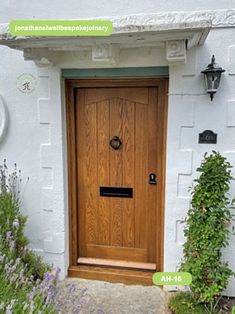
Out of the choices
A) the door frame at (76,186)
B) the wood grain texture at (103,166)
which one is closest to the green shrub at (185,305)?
the door frame at (76,186)

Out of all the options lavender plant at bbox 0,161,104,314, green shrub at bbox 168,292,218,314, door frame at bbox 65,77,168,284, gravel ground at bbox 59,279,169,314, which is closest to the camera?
lavender plant at bbox 0,161,104,314

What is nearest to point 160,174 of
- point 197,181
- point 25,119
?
point 197,181

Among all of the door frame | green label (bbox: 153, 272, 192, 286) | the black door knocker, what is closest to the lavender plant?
the door frame

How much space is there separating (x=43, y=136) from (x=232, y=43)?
210 centimetres

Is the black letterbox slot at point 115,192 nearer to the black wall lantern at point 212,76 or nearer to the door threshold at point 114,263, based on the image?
the door threshold at point 114,263

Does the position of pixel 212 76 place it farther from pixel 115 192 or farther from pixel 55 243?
pixel 55 243

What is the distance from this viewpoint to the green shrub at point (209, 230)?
2.53 meters

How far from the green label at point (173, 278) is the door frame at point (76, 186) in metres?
0.32

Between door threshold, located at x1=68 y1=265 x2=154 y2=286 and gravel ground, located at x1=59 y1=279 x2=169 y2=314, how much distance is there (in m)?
0.05

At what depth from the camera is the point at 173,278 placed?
2754 millimetres

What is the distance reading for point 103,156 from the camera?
317 cm

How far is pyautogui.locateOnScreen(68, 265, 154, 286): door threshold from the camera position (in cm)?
317

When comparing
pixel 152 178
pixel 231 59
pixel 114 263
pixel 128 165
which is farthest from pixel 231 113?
pixel 114 263

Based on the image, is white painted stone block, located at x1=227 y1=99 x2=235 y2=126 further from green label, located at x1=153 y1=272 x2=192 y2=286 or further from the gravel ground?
the gravel ground
